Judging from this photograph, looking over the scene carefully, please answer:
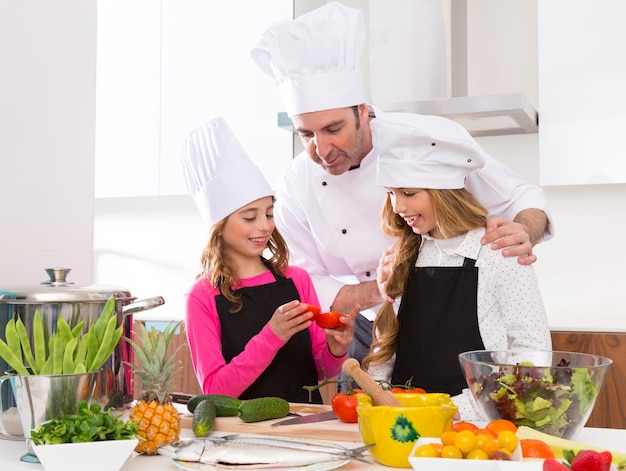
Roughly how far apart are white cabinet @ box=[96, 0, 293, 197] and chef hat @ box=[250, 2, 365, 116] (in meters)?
1.13

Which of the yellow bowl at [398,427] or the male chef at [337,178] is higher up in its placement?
the male chef at [337,178]

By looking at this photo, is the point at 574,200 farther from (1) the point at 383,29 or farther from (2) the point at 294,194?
(2) the point at 294,194

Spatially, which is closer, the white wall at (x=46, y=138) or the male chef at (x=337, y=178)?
→ the white wall at (x=46, y=138)

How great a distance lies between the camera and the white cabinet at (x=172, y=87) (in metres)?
3.31

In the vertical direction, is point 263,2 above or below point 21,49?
above

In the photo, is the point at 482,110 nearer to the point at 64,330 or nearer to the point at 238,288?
the point at 238,288

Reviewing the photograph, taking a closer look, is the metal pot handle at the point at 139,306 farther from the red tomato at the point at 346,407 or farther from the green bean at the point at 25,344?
the red tomato at the point at 346,407

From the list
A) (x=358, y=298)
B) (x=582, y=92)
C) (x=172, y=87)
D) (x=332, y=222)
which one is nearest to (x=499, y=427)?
(x=358, y=298)

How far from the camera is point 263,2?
328 centimetres

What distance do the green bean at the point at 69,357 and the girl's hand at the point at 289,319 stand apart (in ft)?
1.99

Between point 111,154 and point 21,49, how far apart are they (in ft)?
6.13

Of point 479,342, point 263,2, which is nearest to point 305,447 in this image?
point 479,342

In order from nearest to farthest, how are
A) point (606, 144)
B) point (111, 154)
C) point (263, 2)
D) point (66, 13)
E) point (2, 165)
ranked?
point (2, 165) < point (66, 13) < point (606, 144) < point (263, 2) < point (111, 154)

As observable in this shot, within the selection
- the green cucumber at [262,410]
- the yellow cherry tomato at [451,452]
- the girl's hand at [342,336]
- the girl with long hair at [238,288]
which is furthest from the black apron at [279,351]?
the yellow cherry tomato at [451,452]
